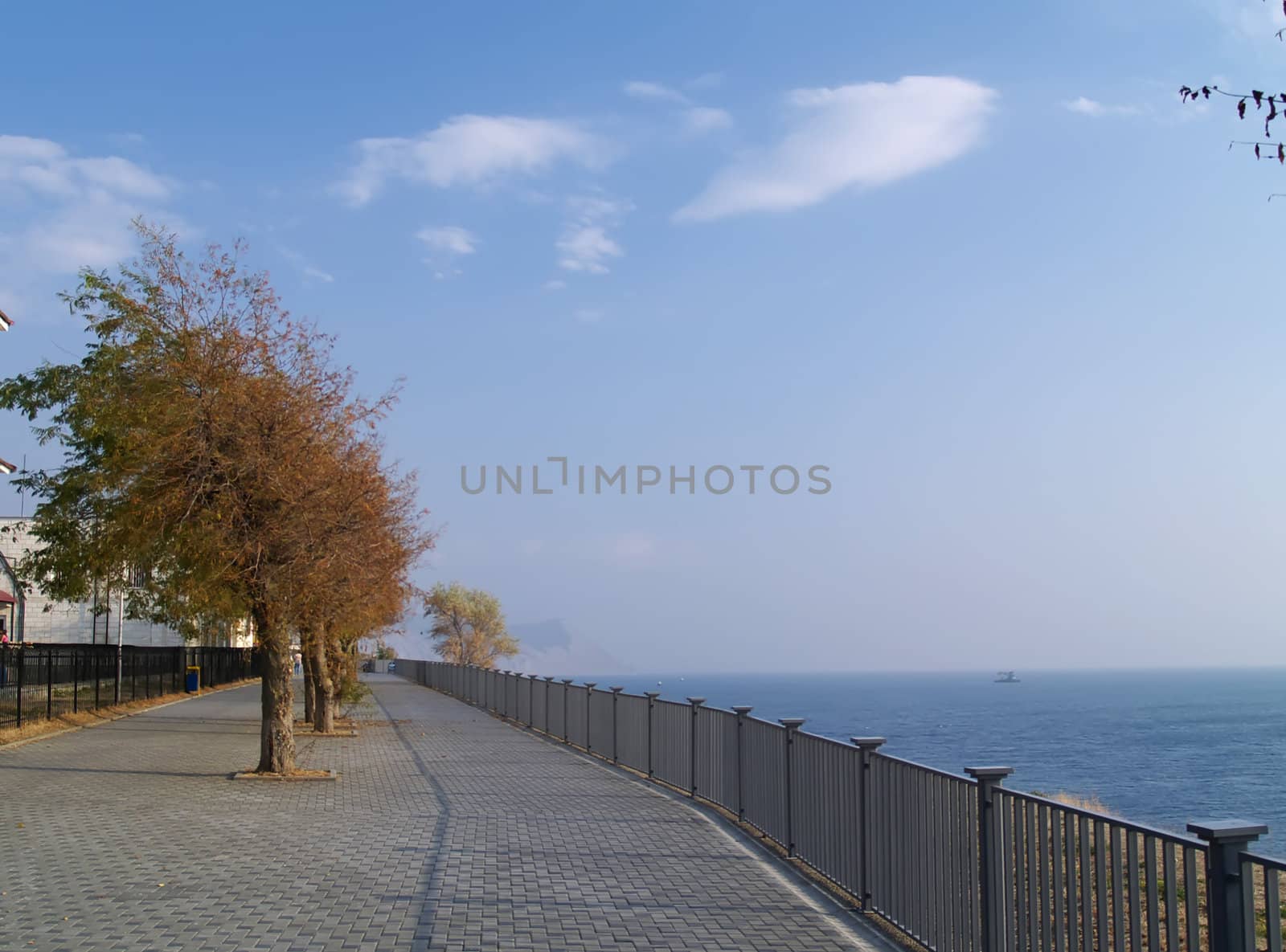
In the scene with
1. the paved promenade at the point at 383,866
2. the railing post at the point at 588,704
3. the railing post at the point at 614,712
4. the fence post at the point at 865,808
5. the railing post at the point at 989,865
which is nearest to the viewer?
the railing post at the point at 989,865

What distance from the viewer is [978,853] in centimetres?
653

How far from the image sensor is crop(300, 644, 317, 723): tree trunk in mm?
23750

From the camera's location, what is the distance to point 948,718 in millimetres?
97062

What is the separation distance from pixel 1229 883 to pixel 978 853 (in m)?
2.13

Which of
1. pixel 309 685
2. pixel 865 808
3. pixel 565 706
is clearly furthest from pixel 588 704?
pixel 865 808

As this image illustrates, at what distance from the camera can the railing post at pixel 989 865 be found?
6.27 metres

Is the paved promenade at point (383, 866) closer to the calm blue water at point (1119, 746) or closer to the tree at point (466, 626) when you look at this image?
the calm blue water at point (1119, 746)

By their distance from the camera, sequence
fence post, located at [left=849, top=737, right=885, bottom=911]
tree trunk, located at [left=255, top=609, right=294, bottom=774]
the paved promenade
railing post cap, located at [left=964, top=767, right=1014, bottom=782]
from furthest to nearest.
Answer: tree trunk, located at [left=255, top=609, right=294, bottom=774] → fence post, located at [left=849, top=737, right=885, bottom=911] → the paved promenade → railing post cap, located at [left=964, top=767, right=1014, bottom=782]

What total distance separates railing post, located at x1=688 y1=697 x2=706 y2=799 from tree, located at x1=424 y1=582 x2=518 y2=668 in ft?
309

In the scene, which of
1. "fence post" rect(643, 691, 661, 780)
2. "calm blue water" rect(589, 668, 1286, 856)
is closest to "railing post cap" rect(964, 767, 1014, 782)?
"calm blue water" rect(589, 668, 1286, 856)

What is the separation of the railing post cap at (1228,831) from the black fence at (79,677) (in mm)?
21886

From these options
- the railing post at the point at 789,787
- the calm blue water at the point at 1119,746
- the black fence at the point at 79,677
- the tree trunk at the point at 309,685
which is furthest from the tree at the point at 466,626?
the railing post at the point at 789,787

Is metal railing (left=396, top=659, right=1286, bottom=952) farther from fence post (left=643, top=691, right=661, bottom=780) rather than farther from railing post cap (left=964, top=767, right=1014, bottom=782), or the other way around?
fence post (left=643, top=691, right=661, bottom=780)

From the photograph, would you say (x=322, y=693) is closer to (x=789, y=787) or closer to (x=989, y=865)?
(x=789, y=787)
